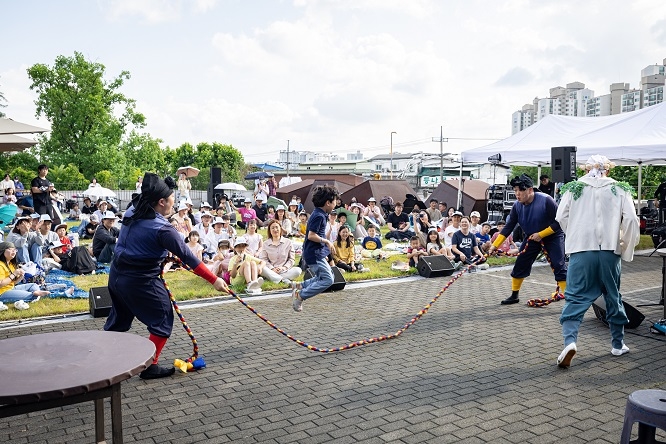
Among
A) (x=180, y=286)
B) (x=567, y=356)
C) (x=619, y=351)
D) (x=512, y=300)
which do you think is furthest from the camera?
(x=180, y=286)

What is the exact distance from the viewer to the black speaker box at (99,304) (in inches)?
301

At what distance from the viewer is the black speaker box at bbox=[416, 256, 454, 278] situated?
1106cm

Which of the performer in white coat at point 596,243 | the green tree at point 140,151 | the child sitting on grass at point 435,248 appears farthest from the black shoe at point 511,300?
the green tree at point 140,151

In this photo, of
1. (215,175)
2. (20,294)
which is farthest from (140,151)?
(20,294)

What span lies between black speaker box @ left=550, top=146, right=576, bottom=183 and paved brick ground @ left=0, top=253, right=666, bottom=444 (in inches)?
Answer: 202

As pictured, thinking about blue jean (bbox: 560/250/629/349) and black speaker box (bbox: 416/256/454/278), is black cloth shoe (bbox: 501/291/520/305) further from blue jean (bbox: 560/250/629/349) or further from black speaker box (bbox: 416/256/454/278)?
blue jean (bbox: 560/250/629/349)

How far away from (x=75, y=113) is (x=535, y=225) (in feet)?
136

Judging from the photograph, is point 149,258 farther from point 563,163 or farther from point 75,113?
point 75,113

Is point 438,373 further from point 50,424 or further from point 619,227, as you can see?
point 50,424

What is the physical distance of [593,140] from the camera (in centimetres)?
1590

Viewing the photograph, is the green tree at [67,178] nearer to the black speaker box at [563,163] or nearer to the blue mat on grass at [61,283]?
the blue mat on grass at [61,283]

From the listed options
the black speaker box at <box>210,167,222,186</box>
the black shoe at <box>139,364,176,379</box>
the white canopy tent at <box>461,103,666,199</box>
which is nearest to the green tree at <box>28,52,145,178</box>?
the black speaker box at <box>210,167,222,186</box>

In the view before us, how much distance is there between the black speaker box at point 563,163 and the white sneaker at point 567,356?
25.7ft

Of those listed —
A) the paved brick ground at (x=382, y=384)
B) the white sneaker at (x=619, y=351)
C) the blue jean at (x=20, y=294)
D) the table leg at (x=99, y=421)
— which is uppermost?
the table leg at (x=99, y=421)
